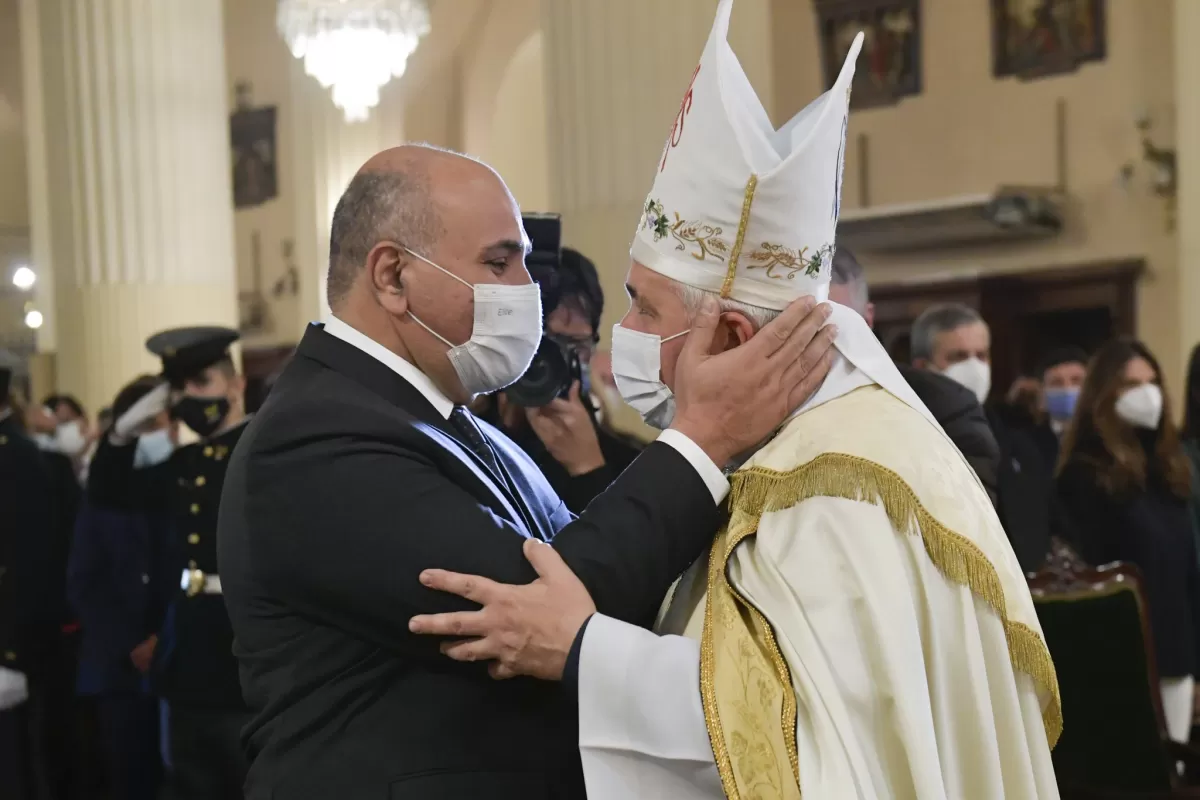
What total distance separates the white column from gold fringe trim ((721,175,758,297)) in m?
12.2

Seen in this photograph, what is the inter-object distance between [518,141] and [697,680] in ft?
48.2

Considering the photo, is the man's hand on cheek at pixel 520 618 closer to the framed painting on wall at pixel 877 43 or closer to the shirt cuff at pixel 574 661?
the shirt cuff at pixel 574 661

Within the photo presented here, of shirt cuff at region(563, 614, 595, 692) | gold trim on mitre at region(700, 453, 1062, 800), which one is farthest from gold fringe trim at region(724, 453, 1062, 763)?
shirt cuff at region(563, 614, 595, 692)

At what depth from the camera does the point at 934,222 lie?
35.2ft

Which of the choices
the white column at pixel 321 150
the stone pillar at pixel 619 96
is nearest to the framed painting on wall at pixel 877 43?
the white column at pixel 321 150

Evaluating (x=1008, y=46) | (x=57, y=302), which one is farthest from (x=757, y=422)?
(x=1008, y=46)

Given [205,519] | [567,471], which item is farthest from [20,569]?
[567,471]

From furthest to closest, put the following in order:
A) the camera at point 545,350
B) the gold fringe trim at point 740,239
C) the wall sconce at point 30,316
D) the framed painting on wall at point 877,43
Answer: the wall sconce at point 30,316, the framed painting on wall at point 877,43, the camera at point 545,350, the gold fringe trim at point 740,239

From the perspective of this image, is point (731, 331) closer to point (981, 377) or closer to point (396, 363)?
point (396, 363)

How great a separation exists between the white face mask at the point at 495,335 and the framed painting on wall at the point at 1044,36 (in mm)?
9630

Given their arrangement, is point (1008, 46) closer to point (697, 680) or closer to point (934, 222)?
point (934, 222)

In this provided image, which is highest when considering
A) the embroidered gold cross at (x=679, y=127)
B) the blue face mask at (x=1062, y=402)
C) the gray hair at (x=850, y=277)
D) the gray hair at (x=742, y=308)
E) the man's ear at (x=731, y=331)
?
the embroidered gold cross at (x=679, y=127)

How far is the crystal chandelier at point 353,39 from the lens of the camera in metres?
9.16

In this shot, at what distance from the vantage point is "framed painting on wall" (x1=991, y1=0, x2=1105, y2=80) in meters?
10.6
